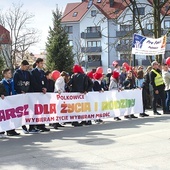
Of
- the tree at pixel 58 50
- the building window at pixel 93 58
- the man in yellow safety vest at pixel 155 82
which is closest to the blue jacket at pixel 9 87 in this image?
the man in yellow safety vest at pixel 155 82

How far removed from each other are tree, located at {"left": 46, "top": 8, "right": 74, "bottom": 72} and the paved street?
108ft

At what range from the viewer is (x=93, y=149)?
7.43m

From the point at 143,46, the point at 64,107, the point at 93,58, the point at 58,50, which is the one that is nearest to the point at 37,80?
the point at 64,107

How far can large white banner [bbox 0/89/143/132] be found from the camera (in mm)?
9445

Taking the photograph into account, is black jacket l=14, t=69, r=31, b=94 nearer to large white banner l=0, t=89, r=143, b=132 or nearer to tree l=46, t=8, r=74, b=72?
large white banner l=0, t=89, r=143, b=132

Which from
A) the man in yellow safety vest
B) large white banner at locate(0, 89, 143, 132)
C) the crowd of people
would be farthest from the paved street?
the man in yellow safety vest

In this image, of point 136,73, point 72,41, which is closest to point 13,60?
point 72,41

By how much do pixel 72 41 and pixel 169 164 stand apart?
67.5m

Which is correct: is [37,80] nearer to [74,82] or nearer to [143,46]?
[74,82]

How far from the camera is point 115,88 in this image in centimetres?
1290

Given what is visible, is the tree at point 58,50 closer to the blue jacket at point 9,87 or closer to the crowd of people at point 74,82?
the crowd of people at point 74,82

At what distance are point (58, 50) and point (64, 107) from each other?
110 ft

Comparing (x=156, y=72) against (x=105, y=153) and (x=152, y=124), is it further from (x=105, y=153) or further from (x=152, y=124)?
(x=105, y=153)

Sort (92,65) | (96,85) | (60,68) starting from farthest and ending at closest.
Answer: (92,65)
(60,68)
(96,85)
